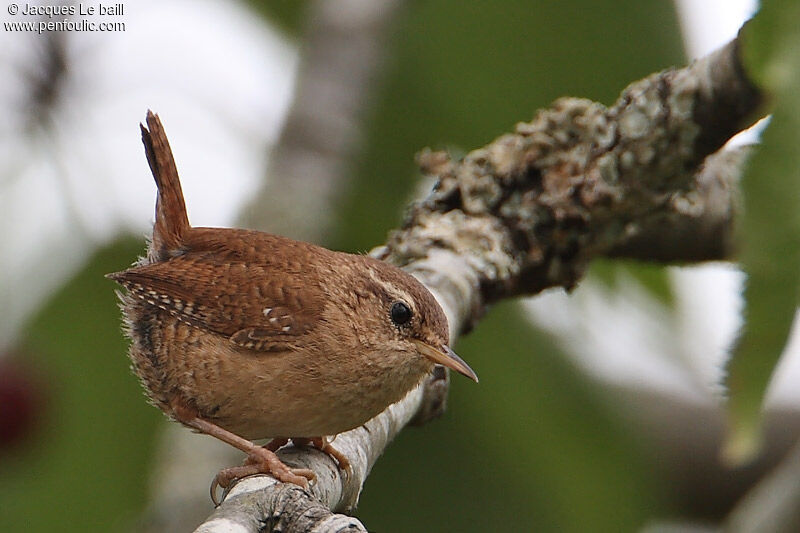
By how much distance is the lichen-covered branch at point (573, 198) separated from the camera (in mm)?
2363

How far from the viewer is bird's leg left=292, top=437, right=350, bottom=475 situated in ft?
6.69

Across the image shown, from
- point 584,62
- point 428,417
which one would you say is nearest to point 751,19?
point 428,417

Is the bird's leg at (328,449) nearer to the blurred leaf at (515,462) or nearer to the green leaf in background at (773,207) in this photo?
the blurred leaf at (515,462)

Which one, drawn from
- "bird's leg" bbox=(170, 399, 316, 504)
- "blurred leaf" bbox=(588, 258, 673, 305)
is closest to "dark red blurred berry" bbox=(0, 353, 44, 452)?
"bird's leg" bbox=(170, 399, 316, 504)

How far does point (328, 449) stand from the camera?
2.12 m

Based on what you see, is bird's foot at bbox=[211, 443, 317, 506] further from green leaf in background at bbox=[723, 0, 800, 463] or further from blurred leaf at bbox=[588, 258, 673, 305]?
blurred leaf at bbox=[588, 258, 673, 305]

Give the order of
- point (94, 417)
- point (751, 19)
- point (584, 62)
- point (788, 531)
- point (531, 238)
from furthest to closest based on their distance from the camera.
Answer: point (94, 417) → point (584, 62) → point (531, 238) → point (788, 531) → point (751, 19)

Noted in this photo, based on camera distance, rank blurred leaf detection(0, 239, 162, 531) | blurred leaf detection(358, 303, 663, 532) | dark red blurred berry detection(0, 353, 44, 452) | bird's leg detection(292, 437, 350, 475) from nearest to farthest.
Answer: bird's leg detection(292, 437, 350, 475), blurred leaf detection(358, 303, 663, 532), blurred leaf detection(0, 239, 162, 531), dark red blurred berry detection(0, 353, 44, 452)

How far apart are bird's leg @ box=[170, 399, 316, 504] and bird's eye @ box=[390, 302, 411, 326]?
515mm

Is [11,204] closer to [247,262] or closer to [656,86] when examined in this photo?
[247,262]

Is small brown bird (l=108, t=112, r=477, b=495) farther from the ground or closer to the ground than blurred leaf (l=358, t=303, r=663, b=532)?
farther from the ground

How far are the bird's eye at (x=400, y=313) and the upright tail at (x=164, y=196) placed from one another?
2.20 feet

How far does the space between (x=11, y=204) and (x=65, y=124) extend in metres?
0.35

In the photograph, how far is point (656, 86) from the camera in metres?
2.45
